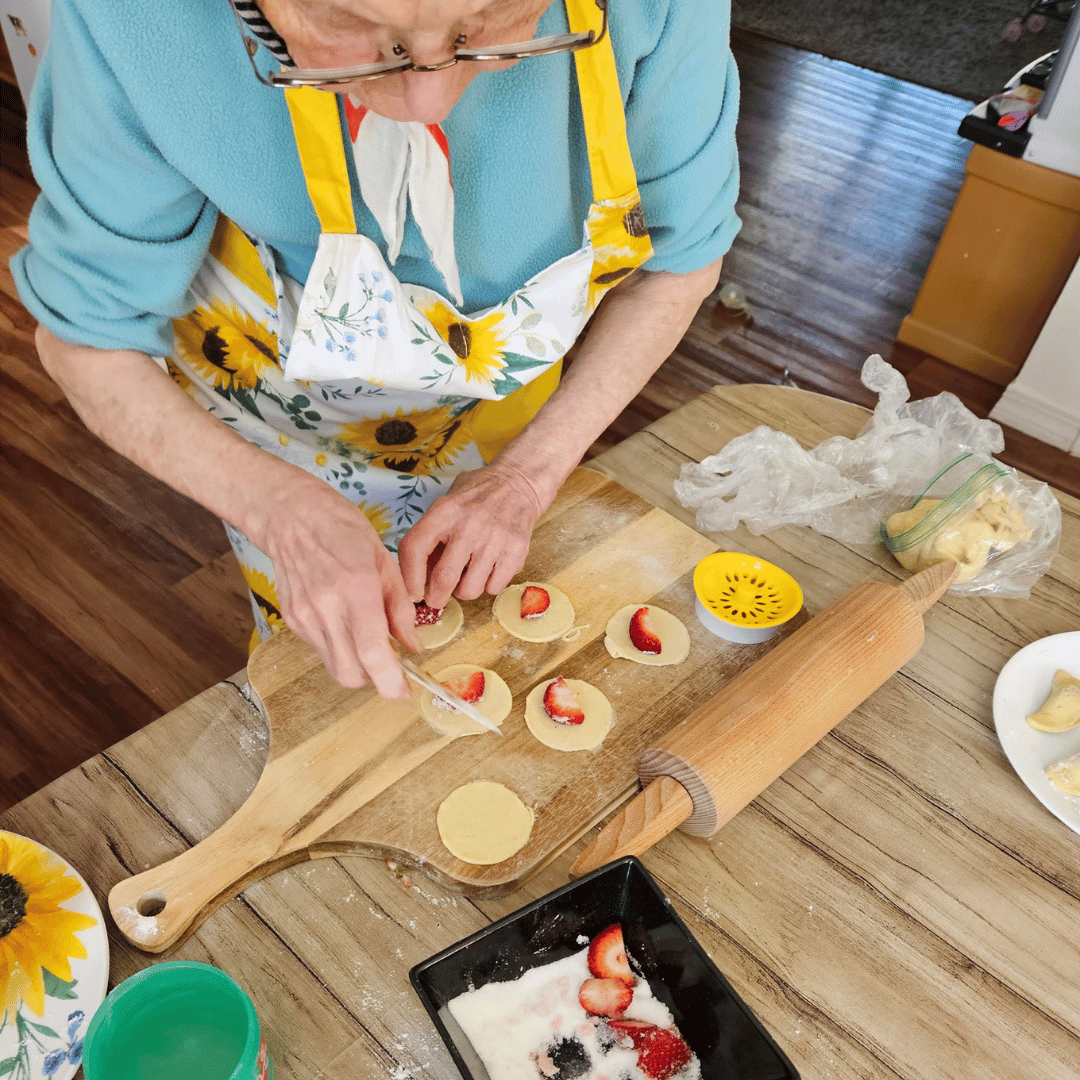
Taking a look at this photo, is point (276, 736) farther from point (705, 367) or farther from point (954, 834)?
point (705, 367)

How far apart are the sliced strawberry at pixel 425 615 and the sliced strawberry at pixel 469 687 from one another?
83mm

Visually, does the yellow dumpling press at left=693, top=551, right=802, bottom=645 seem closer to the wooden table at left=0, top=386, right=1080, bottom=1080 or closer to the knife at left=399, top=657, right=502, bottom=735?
the wooden table at left=0, top=386, right=1080, bottom=1080

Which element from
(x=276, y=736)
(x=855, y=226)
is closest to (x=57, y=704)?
(x=276, y=736)

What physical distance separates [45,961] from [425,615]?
46cm

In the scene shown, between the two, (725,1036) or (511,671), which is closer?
(725,1036)

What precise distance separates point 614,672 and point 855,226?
340cm

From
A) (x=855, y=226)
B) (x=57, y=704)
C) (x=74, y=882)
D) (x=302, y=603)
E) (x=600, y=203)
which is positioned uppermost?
(x=600, y=203)

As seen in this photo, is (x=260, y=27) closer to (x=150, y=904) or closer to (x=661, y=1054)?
(x=150, y=904)

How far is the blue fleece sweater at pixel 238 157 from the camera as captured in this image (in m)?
0.80

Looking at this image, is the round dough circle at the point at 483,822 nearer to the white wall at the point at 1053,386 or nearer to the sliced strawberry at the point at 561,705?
the sliced strawberry at the point at 561,705

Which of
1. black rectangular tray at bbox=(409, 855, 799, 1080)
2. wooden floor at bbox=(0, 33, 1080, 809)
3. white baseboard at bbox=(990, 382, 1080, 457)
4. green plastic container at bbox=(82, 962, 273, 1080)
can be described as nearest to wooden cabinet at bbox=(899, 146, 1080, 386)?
wooden floor at bbox=(0, 33, 1080, 809)

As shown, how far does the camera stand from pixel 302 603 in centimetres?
87

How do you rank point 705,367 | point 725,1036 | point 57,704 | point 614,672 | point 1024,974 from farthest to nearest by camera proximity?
1. point 705,367
2. point 57,704
3. point 614,672
4. point 1024,974
5. point 725,1036

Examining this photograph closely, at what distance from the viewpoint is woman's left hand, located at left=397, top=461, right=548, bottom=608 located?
3.28 ft
